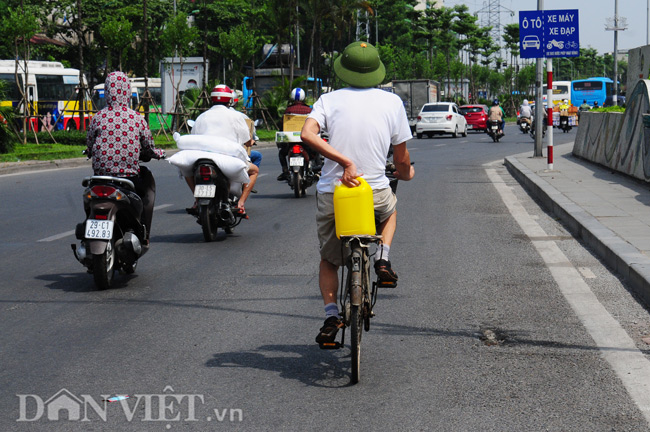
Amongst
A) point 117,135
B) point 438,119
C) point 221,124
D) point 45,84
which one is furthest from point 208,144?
point 45,84

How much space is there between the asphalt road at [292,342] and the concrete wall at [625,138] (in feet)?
17.5

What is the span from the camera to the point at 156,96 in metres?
54.5

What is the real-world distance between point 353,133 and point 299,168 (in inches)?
398

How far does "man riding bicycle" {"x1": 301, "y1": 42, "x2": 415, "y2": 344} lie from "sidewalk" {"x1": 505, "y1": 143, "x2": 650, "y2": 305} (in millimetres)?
2657

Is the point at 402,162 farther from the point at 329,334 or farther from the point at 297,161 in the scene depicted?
the point at 297,161

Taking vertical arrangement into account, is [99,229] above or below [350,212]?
below

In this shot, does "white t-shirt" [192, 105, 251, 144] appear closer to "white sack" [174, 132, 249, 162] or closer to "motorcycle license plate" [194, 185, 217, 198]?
"white sack" [174, 132, 249, 162]

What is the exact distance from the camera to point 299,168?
603 inches

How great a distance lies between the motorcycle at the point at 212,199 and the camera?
10.0 meters

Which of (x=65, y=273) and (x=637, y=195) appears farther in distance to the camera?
(x=637, y=195)

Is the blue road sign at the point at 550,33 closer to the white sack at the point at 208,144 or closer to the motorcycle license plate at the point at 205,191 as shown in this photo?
the white sack at the point at 208,144

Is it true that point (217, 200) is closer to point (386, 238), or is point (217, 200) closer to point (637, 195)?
point (386, 238)

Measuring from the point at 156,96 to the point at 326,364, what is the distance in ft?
Result: 166

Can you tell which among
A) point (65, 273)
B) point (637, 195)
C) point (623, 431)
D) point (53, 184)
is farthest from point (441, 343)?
point (53, 184)
